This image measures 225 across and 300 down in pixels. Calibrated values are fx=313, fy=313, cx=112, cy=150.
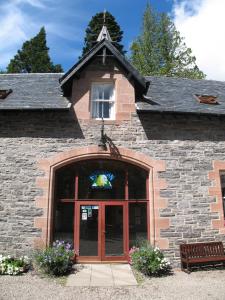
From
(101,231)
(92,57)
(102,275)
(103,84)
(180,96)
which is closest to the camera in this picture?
(102,275)

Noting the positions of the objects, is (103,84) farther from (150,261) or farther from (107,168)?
(150,261)

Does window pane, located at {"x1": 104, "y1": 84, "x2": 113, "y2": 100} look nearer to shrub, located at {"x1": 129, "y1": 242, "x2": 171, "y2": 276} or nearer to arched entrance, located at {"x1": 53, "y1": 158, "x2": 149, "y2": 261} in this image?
arched entrance, located at {"x1": 53, "y1": 158, "x2": 149, "y2": 261}

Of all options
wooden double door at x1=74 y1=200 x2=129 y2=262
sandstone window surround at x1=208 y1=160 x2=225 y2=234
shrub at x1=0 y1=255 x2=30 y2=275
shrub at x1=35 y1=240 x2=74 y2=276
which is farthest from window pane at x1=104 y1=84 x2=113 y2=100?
shrub at x1=0 y1=255 x2=30 y2=275

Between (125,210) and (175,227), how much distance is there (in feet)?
6.10

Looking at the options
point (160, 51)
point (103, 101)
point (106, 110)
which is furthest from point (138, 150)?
point (160, 51)

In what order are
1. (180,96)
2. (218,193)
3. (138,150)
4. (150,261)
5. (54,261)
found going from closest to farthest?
(54,261) < (150,261) < (138,150) < (218,193) < (180,96)

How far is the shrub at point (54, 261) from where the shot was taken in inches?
383

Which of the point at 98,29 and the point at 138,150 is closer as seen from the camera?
the point at 138,150

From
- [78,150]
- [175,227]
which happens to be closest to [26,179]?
[78,150]

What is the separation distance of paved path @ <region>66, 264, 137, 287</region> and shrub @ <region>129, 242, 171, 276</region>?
40 cm

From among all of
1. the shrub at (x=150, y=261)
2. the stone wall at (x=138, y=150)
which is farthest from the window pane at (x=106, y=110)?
the shrub at (x=150, y=261)

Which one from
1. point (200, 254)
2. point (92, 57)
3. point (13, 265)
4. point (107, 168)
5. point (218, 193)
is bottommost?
point (13, 265)

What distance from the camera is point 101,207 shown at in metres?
11.3

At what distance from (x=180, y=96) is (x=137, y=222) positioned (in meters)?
5.76
